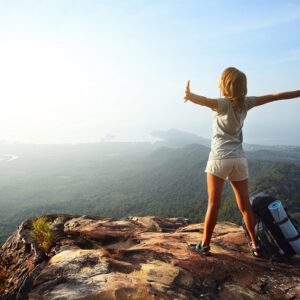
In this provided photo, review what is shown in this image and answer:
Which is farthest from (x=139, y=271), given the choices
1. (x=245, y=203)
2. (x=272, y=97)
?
(x=272, y=97)

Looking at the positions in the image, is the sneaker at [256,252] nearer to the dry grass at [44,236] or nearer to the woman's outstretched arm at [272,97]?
the woman's outstretched arm at [272,97]

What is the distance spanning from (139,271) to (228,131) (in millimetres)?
2729

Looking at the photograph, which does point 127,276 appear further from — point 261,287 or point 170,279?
point 261,287

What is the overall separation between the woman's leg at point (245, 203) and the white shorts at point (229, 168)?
0.59ft

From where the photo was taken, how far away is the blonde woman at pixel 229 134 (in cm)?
579

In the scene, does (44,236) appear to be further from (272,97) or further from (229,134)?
(272,97)

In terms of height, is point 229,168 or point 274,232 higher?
point 229,168

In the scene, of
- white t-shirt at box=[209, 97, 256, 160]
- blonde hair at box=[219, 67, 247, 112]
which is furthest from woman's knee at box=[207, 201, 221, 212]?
blonde hair at box=[219, 67, 247, 112]

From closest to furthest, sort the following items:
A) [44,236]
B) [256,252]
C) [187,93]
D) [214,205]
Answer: [187,93], [214,205], [256,252], [44,236]

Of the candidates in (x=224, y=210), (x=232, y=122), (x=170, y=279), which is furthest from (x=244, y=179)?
(x=224, y=210)

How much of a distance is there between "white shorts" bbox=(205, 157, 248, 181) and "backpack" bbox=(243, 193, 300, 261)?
85 centimetres

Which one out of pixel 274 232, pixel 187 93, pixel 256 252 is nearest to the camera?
pixel 187 93

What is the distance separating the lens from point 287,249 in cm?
648

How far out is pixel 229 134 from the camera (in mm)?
6156
